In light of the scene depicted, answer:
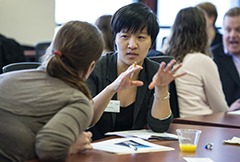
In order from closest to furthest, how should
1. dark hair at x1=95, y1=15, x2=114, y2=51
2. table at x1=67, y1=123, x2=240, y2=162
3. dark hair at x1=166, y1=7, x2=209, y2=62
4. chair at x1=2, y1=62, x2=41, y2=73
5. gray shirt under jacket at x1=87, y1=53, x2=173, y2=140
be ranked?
table at x1=67, y1=123, x2=240, y2=162 → chair at x1=2, y1=62, x2=41, y2=73 → gray shirt under jacket at x1=87, y1=53, x2=173, y2=140 → dark hair at x1=166, y1=7, x2=209, y2=62 → dark hair at x1=95, y1=15, x2=114, y2=51

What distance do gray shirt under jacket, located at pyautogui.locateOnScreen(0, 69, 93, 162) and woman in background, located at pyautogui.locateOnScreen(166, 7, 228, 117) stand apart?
70.6 inches

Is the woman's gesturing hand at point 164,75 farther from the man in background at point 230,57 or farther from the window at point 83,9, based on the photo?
the window at point 83,9

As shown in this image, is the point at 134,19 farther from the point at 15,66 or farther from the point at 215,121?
the point at 215,121

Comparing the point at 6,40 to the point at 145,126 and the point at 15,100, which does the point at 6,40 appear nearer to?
the point at 145,126

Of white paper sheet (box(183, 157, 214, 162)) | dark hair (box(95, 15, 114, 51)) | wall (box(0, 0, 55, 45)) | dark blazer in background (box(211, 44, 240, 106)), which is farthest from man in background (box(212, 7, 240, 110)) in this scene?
wall (box(0, 0, 55, 45))

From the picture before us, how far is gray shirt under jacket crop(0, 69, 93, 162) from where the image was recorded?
58.5 inches

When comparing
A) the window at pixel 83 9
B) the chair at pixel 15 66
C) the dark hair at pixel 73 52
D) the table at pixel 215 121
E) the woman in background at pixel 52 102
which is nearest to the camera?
the woman in background at pixel 52 102

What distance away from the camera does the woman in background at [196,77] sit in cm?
324

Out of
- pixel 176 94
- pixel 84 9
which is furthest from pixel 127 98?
pixel 84 9

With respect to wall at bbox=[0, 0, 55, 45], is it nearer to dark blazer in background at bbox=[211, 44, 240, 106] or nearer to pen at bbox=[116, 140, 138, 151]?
dark blazer in background at bbox=[211, 44, 240, 106]

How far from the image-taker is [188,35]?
3.40m

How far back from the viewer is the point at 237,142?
203 cm

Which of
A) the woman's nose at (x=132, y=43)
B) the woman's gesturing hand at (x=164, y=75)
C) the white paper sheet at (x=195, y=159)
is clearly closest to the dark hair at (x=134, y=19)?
the woman's nose at (x=132, y=43)

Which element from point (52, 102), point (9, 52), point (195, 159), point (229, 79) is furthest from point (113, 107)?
point (9, 52)
